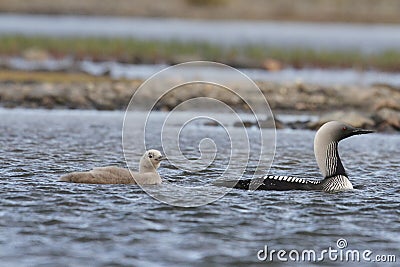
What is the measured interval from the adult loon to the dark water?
0.67 feet

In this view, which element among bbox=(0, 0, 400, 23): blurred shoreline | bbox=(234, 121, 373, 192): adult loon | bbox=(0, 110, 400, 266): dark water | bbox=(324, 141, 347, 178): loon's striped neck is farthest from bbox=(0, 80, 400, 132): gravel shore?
bbox=(0, 0, 400, 23): blurred shoreline

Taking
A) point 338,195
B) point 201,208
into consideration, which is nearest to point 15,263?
point 201,208

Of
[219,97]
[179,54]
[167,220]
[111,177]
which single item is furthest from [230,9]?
[167,220]

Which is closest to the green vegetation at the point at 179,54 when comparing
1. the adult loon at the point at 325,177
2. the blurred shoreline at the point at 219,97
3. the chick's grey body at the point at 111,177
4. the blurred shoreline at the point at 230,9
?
the blurred shoreline at the point at 219,97

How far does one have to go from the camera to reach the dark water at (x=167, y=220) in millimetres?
10148

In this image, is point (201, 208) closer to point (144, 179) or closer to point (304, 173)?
point (144, 179)

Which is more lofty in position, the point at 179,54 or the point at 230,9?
the point at 230,9

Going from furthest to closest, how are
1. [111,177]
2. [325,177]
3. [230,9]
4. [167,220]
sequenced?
[230,9] → [325,177] → [111,177] → [167,220]

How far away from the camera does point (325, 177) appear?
14.2 metres

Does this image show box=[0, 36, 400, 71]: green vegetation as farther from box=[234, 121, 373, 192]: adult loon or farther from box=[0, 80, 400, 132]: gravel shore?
box=[234, 121, 373, 192]: adult loon

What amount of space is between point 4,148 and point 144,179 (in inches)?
172

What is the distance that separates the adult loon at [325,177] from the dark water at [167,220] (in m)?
0.21

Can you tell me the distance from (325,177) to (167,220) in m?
3.37

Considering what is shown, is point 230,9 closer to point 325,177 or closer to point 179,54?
point 179,54
